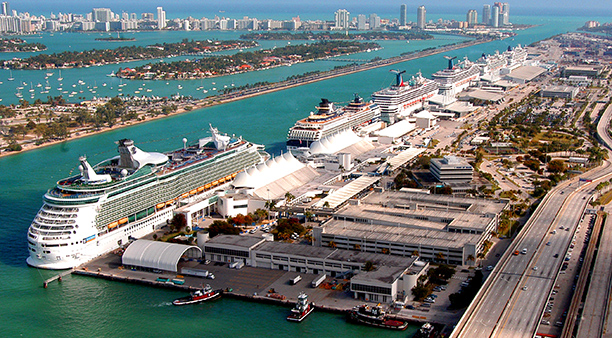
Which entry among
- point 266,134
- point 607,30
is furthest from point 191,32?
point 266,134

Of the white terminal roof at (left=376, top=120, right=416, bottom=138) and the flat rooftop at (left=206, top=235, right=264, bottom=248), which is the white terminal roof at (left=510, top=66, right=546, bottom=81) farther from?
the flat rooftop at (left=206, top=235, right=264, bottom=248)

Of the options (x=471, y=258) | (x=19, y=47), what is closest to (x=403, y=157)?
(x=471, y=258)

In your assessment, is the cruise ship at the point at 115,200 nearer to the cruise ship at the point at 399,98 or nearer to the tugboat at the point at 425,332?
the tugboat at the point at 425,332

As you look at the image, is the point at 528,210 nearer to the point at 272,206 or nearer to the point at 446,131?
the point at 272,206

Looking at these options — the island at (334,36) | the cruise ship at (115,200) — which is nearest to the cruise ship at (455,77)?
the cruise ship at (115,200)

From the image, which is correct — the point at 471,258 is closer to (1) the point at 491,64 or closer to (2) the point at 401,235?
(2) the point at 401,235

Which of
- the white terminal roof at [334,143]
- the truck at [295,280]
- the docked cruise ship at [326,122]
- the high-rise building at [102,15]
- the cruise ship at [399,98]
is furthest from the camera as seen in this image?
the high-rise building at [102,15]

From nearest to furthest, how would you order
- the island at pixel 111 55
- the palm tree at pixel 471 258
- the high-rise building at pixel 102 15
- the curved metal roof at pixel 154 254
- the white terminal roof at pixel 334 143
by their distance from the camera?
the curved metal roof at pixel 154 254, the palm tree at pixel 471 258, the white terminal roof at pixel 334 143, the island at pixel 111 55, the high-rise building at pixel 102 15
